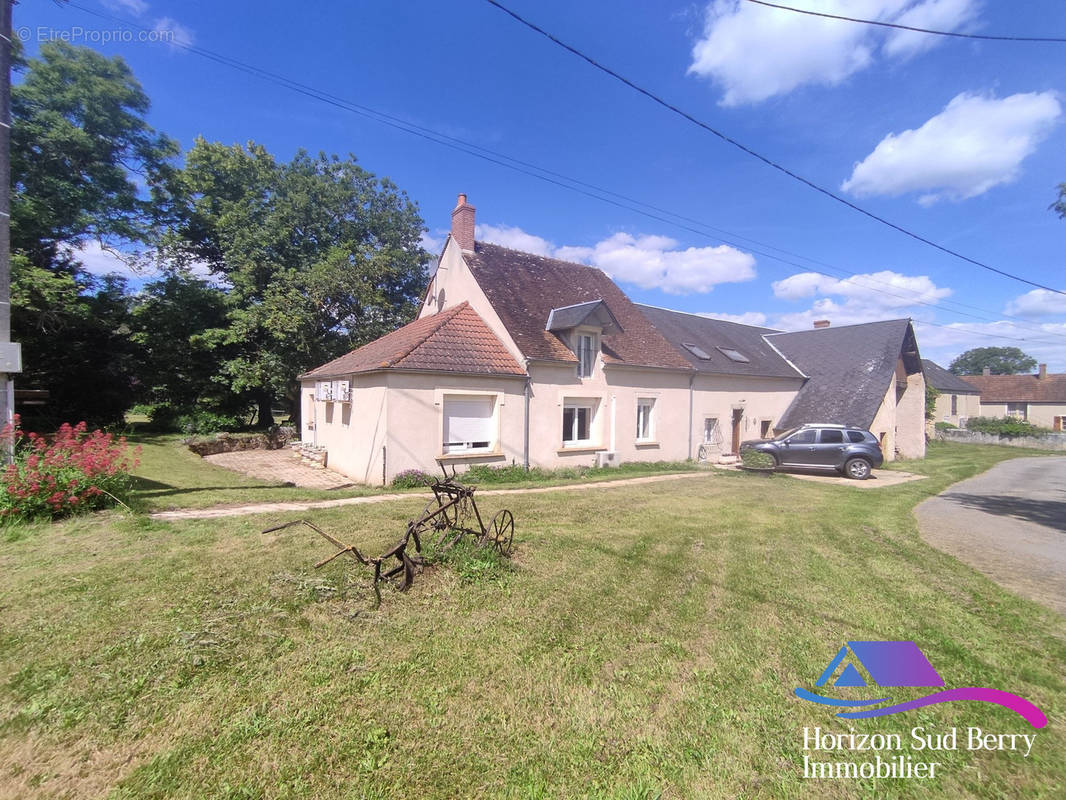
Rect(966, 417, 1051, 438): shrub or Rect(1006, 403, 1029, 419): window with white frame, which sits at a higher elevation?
Rect(1006, 403, 1029, 419): window with white frame

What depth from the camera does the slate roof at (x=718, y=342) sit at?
19094mm

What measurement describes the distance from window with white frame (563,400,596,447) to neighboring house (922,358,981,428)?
127 feet

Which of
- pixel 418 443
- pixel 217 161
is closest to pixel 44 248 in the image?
pixel 217 161

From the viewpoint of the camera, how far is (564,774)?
2602mm

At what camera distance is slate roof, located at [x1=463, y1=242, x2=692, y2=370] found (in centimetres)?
1417

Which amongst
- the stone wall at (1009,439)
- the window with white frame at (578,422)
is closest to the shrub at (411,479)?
the window with white frame at (578,422)

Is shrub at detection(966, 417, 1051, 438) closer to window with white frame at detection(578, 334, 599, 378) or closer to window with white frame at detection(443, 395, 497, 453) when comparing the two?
window with white frame at detection(578, 334, 599, 378)

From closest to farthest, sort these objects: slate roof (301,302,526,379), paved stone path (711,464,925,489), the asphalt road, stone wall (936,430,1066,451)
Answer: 1. the asphalt road
2. slate roof (301,302,526,379)
3. paved stone path (711,464,925,489)
4. stone wall (936,430,1066,451)

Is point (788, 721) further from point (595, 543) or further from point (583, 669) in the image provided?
point (595, 543)

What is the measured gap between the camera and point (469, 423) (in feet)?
41.1

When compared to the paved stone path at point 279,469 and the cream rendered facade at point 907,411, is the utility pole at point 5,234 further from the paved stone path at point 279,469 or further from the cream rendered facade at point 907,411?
the cream rendered facade at point 907,411

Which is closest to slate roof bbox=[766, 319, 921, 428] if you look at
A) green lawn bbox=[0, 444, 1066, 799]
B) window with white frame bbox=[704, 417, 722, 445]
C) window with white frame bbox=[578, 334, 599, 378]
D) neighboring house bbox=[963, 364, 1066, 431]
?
window with white frame bbox=[704, 417, 722, 445]

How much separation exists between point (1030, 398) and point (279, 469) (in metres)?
60.4

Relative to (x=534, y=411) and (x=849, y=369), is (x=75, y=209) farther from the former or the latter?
(x=849, y=369)
